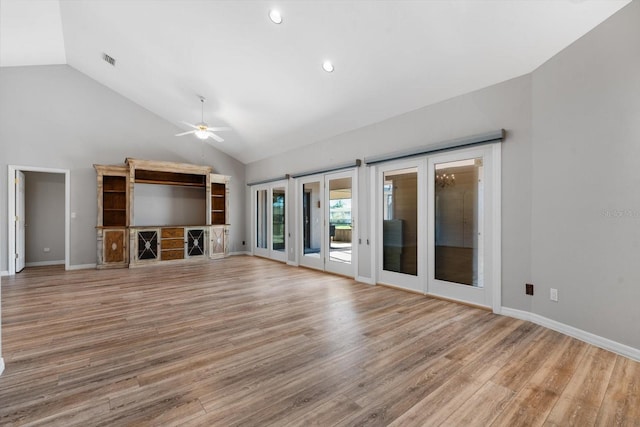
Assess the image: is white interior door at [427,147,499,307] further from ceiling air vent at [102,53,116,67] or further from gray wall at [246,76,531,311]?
ceiling air vent at [102,53,116,67]

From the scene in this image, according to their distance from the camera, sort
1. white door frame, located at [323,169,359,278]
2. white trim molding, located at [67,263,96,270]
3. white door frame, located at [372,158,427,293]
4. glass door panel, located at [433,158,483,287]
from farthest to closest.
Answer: white trim molding, located at [67,263,96,270], white door frame, located at [323,169,359,278], white door frame, located at [372,158,427,293], glass door panel, located at [433,158,483,287]

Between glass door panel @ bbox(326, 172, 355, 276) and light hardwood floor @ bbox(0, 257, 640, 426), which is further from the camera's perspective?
glass door panel @ bbox(326, 172, 355, 276)

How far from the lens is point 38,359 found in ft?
8.00

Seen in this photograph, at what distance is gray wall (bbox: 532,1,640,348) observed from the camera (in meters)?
2.53

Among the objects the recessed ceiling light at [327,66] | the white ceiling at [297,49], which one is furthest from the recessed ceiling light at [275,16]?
the recessed ceiling light at [327,66]

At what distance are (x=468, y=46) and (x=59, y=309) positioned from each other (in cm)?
572

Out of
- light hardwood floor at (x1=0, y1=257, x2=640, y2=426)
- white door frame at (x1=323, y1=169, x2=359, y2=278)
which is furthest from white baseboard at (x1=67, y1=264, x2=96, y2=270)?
white door frame at (x1=323, y1=169, x2=359, y2=278)

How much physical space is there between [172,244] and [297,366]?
19.6 feet

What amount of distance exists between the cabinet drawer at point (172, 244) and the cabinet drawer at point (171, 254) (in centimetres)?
8

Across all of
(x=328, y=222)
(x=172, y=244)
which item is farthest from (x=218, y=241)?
(x=328, y=222)

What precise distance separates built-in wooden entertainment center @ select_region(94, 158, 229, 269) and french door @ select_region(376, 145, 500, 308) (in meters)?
4.75

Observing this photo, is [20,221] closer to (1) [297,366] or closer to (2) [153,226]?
(2) [153,226]

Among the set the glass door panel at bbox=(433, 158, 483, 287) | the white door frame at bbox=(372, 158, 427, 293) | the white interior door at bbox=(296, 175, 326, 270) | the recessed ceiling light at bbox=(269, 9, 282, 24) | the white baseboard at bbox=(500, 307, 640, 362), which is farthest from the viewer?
the white interior door at bbox=(296, 175, 326, 270)

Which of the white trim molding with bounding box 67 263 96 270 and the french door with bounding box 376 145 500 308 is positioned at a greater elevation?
the french door with bounding box 376 145 500 308
